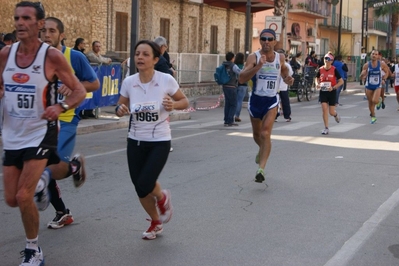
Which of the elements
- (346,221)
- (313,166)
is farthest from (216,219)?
(313,166)

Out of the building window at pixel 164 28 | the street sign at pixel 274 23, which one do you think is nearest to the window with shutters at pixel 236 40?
the building window at pixel 164 28

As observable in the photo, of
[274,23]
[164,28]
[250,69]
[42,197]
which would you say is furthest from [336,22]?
[42,197]

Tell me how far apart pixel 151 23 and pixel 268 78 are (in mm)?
19692

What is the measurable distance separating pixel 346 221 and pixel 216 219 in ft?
4.28

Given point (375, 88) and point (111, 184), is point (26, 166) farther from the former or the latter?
point (375, 88)

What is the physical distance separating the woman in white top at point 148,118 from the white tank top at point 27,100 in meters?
0.94

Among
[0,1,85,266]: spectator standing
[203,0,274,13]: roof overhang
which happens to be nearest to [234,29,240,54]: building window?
[203,0,274,13]: roof overhang

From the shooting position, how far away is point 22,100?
532 centimetres

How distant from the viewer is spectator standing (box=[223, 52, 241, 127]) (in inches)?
688

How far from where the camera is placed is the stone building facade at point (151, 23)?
918 inches

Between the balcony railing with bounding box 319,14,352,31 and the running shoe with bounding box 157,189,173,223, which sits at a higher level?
the balcony railing with bounding box 319,14,352,31

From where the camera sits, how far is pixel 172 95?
637cm

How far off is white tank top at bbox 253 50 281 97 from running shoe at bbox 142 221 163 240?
3.47m

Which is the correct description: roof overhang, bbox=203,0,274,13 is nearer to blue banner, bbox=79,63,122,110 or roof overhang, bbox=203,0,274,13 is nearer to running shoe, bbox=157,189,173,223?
blue banner, bbox=79,63,122,110
